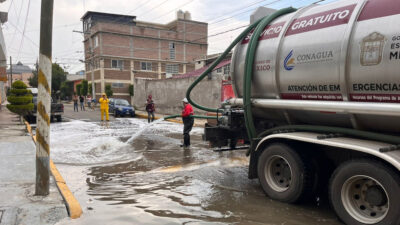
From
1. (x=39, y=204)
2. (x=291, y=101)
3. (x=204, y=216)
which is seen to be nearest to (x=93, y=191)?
(x=39, y=204)

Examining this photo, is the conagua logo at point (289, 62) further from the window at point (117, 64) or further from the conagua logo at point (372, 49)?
the window at point (117, 64)

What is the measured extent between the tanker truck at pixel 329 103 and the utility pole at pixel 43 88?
10.1 ft

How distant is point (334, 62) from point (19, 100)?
57.4ft

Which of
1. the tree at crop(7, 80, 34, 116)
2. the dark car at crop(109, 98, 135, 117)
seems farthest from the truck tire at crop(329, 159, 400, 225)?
the dark car at crop(109, 98, 135, 117)

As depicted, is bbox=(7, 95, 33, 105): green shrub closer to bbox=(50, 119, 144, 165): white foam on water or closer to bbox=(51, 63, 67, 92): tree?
bbox=(50, 119, 144, 165): white foam on water

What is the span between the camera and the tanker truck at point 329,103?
3.78m

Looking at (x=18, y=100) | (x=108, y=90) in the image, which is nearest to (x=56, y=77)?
(x=108, y=90)

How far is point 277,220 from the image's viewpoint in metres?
4.33

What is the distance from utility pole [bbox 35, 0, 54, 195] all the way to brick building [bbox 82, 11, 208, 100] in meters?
41.8

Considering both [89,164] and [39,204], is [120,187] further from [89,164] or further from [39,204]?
[89,164]

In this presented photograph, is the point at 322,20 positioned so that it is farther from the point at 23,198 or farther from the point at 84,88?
the point at 84,88

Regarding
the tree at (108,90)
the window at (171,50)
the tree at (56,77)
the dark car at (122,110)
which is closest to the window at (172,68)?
the window at (171,50)

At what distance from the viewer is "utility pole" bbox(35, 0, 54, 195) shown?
4820mm

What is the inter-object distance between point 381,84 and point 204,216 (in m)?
2.75
